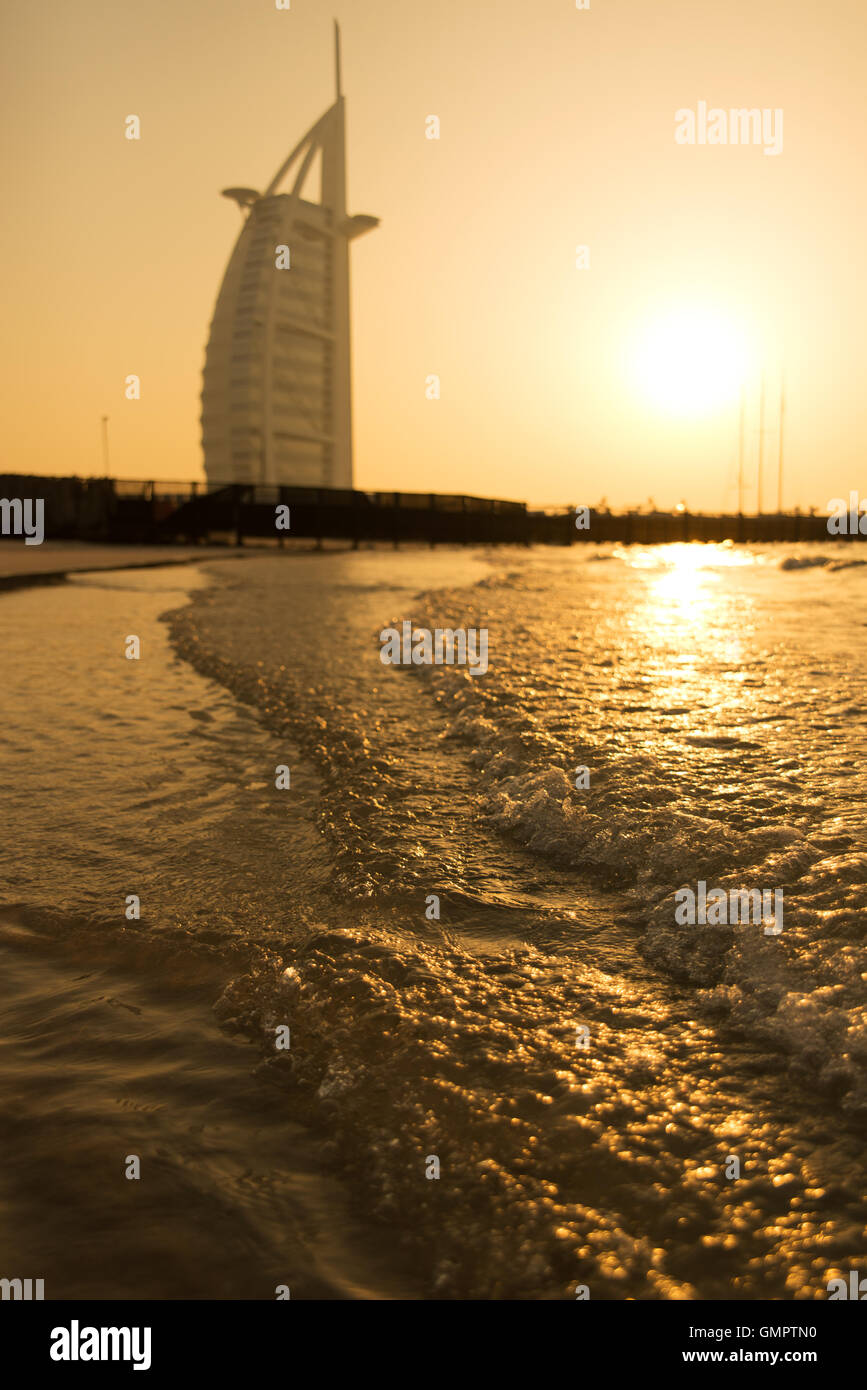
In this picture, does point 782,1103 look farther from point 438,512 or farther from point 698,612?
point 438,512

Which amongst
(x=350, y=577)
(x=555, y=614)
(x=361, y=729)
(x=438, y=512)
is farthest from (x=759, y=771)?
(x=438, y=512)

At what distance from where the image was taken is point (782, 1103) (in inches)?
77.6

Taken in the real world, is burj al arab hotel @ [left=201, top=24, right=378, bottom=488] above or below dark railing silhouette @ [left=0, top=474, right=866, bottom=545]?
above

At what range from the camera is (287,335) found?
6338cm

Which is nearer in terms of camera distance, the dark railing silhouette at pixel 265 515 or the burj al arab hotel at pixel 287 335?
the dark railing silhouette at pixel 265 515

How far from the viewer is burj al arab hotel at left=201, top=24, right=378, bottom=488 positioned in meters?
61.9

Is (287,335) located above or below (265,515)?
above

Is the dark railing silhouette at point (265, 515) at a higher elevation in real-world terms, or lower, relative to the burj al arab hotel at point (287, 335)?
lower

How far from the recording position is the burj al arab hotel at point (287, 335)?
203 feet

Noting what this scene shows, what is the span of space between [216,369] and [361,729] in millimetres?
65671

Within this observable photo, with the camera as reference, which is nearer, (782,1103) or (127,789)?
(782,1103)

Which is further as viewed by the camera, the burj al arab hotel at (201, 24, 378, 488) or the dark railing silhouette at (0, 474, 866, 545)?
the burj al arab hotel at (201, 24, 378, 488)
